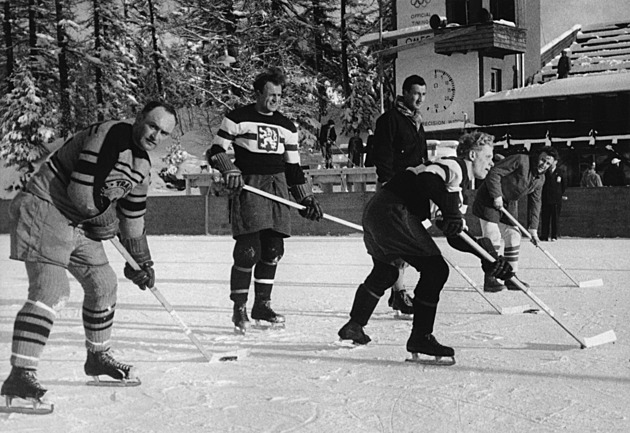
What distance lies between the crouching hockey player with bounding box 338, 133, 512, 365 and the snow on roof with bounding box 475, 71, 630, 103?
810cm

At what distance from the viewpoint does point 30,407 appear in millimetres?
3109

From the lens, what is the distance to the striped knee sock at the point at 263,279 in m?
5.30

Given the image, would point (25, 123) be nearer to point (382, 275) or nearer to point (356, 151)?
point (382, 275)

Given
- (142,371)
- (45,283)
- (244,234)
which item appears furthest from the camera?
(244,234)

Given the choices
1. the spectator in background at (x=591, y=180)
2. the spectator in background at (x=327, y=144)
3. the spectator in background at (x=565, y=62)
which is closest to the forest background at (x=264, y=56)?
the spectator in background at (x=327, y=144)

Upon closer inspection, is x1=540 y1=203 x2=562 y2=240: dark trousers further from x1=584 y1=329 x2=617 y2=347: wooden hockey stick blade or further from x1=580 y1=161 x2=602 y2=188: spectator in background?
x1=584 y1=329 x2=617 y2=347: wooden hockey stick blade

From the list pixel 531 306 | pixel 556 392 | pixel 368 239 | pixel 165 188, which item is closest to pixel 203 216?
pixel 165 188

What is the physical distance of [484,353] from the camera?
4.22 metres

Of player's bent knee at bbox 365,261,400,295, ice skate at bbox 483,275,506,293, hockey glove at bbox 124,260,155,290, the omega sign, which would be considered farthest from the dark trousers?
the omega sign

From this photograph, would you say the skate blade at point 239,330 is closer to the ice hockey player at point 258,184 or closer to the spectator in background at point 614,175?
the ice hockey player at point 258,184

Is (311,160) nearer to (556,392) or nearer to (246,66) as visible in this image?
(246,66)

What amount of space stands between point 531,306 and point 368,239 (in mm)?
2094

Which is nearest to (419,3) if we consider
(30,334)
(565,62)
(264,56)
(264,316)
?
(264,56)

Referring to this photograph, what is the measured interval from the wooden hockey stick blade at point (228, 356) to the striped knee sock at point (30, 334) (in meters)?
1.06
